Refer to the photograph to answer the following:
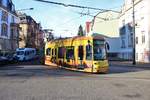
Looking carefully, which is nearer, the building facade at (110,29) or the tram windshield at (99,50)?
the tram windshield at (99,50)

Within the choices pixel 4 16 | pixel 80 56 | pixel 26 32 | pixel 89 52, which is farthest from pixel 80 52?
pixel 26 32

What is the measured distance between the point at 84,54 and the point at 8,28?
52071 mm

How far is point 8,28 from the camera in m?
81.6

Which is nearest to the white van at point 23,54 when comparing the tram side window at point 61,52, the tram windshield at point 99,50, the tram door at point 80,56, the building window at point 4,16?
the building window at point 4,16

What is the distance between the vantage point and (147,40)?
2447 inches

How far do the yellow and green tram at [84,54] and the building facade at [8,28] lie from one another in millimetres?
38308

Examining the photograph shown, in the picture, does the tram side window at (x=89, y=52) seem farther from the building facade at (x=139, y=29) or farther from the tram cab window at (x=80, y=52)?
the building facade at (x=139, y=29)

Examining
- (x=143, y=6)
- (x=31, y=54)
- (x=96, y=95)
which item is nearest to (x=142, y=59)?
(x=143, y=6)

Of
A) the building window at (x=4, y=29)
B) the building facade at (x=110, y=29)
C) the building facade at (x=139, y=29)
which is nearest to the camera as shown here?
the building facade at (x=139, y=29)

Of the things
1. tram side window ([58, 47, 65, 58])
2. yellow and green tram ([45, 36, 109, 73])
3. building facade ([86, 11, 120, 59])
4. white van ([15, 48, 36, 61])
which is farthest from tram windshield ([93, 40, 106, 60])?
building facade ([86, 11, 120, 59])

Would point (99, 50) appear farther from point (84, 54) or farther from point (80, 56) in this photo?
point (80, 56)

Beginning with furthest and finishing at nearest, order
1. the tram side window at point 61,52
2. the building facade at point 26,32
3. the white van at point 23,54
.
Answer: the building facade at point 26,32 < the white van at point 23,54 < the tram side window at point 61,52

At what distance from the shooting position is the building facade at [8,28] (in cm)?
7612

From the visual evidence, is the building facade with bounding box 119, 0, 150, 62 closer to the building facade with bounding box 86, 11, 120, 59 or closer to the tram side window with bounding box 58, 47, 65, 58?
the building facade with bounding box 86, 11, 120, 59
